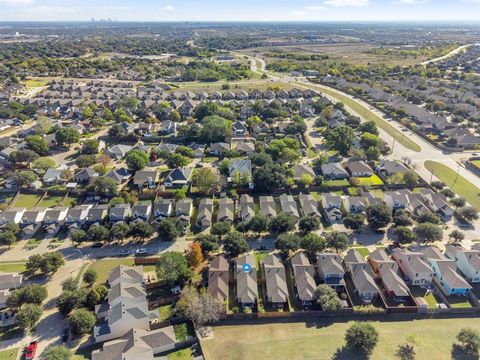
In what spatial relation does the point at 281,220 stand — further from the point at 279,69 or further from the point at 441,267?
the point at 279,69

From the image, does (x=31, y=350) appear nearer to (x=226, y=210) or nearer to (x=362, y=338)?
(x=226, y=210)

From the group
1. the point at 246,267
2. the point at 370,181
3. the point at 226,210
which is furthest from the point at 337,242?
the point at 370,181

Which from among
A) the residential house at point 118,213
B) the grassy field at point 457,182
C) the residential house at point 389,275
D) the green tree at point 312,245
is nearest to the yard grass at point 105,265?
the residential house at point 118,213

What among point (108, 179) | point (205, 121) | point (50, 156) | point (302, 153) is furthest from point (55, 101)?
point (302, 153)

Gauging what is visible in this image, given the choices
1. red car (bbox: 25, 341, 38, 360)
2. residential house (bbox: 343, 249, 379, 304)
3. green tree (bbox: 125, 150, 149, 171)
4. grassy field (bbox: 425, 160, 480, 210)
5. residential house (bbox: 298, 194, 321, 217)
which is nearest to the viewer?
red car (bbox: 25, 341, 38, 360)

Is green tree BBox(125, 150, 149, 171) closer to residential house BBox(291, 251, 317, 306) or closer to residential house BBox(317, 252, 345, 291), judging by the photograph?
residential house BBox(291, 251, 317, 306)

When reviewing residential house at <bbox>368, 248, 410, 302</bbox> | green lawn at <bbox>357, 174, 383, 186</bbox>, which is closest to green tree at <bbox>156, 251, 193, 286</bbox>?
residential house at <bbox>368, 248, 410, 302</bbox>

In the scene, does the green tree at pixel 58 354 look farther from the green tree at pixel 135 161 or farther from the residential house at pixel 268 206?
the green tree at pixel 135 161
